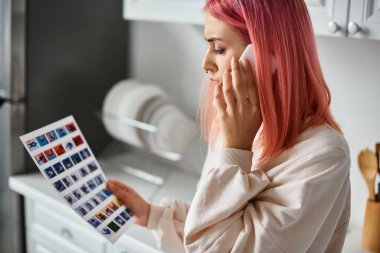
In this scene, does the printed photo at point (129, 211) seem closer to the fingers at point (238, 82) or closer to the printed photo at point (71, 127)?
the printed photo at point (71, 127)

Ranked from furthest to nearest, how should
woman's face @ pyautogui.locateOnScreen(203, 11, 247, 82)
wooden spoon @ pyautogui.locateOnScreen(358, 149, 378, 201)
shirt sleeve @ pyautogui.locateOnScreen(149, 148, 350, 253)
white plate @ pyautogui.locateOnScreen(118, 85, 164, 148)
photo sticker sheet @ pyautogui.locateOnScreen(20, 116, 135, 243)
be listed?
white plate @ pyautogui.locateOnScreen(118, 85, 164, 148), wooden spoon @ pyautogui.locateOnScreen(358, 149, 378, 201), photo sticker sheet @ pyautogui.locateOnScreen(20, 116, 135, 243), woman's face @ pyautogui.locateOnScreen(203, 11, 247, 82), shirt sleeve @ pyautogui.locateOnScreen(149, 148, 350, 253)

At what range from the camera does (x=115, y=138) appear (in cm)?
221

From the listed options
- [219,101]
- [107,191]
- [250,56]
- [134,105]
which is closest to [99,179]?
[107,191]

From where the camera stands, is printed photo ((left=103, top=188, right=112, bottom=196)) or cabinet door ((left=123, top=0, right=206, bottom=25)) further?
cabinet door ((left=123, top=0, right=206, bottom=25))

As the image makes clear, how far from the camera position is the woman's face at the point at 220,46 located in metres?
1.11

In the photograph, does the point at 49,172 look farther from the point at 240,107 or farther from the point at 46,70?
the point at 46,70

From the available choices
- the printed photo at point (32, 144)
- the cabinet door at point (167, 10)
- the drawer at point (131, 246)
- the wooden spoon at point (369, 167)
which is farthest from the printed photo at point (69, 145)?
the wooden spoon at point (369, 167)

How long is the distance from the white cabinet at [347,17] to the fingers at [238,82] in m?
0.33

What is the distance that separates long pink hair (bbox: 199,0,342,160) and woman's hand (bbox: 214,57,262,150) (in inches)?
0.8

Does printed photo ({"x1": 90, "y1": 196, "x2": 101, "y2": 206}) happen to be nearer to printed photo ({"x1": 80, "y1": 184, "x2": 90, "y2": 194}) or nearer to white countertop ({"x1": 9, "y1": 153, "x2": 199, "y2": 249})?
printed photo ({"x1": 80, "y1": 184, "x2": 90, "y2": 194})

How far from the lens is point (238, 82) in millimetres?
1068

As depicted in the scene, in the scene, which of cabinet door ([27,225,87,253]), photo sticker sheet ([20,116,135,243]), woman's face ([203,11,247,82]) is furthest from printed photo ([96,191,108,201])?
cabinet door ([27,225,87,253])

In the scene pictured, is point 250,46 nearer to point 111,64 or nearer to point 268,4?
point 268,4

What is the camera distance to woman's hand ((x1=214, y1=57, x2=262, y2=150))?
1.07 m
